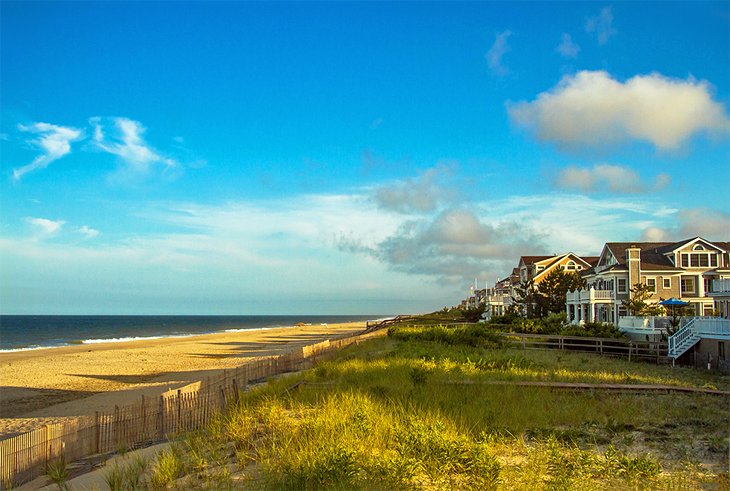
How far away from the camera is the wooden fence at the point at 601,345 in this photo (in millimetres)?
31516

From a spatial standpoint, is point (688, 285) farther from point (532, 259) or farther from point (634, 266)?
point (532, 259)

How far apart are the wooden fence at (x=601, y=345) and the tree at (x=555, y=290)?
21435 millimetres

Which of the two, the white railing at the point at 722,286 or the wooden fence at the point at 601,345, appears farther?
the white railing at the point at 722,286

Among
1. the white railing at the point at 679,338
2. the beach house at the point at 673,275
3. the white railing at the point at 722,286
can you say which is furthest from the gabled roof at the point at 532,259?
the white railing at the point at 679,338

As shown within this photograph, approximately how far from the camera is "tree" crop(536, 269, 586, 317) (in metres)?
56.4

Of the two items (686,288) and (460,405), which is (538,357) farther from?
(686,288)

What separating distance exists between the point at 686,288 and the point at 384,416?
46.2 m

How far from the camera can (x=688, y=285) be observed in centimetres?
4847

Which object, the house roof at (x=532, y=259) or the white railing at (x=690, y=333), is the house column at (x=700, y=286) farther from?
the house roof at (x=532, y=259)

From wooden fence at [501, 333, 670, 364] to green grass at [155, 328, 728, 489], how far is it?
18.5 metres

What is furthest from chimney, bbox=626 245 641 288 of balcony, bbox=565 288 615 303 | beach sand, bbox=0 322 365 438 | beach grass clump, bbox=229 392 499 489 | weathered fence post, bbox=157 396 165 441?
weathered fence post, bbox=157 396 165 441

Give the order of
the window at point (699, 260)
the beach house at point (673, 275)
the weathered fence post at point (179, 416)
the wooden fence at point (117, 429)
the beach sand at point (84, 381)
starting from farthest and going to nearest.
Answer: the window at point (699, 260), the beach house at point (673, 275), the beach sand at point (84, 381), the weathered fence post at point (179, 416), the wooden fence at point (117, 429)

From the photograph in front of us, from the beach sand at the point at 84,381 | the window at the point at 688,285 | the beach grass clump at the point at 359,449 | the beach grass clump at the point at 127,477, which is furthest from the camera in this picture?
the window at the point at 688,285

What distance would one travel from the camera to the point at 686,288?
48.5m
